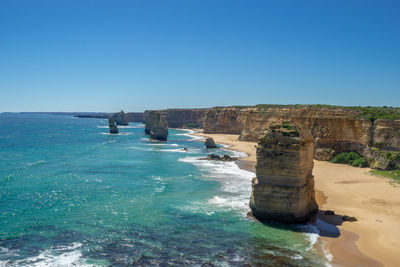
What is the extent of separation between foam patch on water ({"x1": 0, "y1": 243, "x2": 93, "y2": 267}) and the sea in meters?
0.05

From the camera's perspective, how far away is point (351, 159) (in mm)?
43156

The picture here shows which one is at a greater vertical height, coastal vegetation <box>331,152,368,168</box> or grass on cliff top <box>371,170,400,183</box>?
coastal vegetation <box>331,152,368,168</box>

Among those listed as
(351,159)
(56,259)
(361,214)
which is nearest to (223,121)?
(351,159)

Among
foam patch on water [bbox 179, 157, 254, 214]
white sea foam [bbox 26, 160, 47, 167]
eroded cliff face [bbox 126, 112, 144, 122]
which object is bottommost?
white sea foam [bbox 26, 160, 47, 167]

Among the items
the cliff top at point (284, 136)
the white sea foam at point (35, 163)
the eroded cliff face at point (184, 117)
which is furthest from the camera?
the eroded cliff face at point (184, 117)

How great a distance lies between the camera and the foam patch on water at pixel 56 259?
15508mm

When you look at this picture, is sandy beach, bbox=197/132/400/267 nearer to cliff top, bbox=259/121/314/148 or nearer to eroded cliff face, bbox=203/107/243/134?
cliff top, bbox=259/121/314/148

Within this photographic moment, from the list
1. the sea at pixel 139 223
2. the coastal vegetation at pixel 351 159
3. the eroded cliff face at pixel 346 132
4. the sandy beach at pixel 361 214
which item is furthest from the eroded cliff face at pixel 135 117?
the sandy beach at pixel 361 214

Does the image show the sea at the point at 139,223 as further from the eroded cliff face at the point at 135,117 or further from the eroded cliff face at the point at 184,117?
the eroded cliff face at the point at 135,117

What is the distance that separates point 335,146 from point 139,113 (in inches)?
6160


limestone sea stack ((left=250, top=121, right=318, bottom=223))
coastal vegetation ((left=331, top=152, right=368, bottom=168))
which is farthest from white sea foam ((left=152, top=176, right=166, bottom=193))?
coastal vegetation ((left=331, top=152, right=368, bottom=168))

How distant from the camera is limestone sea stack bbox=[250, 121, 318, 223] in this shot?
20.4 meters

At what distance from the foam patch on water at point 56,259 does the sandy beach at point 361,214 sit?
39.7 feet

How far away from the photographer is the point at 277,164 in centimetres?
2077
